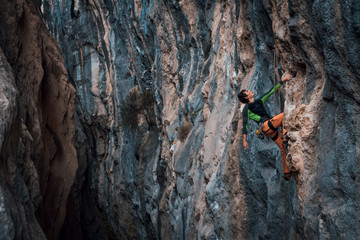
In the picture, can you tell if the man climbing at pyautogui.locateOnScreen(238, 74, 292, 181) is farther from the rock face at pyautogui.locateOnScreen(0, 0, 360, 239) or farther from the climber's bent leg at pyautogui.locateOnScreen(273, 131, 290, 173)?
the rock face at pyautogui.locateOnScreen(0, 0, 360, 239)

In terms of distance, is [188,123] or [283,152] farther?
[188,123]

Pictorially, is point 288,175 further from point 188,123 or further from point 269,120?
point 188,123

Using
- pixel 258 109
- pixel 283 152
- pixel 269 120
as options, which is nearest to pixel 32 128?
pixel 258 109

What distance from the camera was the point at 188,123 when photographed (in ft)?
54.7

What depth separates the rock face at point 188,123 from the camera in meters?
6.14

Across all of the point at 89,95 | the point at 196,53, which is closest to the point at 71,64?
the point at 89,95

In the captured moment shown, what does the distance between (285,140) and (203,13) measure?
928cm

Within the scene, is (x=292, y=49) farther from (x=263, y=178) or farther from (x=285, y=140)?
(x=263, y=178)

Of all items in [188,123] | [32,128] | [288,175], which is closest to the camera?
[288,175]

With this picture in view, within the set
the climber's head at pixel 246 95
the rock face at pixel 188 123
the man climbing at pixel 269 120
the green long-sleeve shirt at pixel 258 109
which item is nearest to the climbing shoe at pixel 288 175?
the man climbing at pixel 269 120

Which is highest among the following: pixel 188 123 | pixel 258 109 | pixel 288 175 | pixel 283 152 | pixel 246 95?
pixel 188 123

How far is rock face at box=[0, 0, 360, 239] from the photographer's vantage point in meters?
6.14

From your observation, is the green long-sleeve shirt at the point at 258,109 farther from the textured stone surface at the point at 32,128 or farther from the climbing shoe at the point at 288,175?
the textured stone surface at the point at 32,128

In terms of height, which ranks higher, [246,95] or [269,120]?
[246,95]
